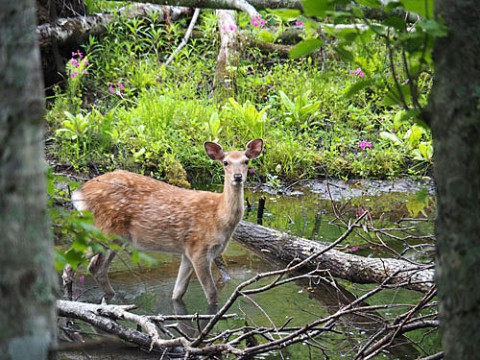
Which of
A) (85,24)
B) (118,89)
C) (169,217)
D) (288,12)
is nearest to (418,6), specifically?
(288,12)

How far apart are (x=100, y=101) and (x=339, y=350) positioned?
7649 millimetres

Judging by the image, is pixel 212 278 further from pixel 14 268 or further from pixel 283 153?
pixel 14 268

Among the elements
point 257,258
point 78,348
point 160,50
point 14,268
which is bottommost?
point 257,258

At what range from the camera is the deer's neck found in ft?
26.0

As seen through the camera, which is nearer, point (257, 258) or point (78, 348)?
point (78, 348)

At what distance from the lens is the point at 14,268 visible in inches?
84.0

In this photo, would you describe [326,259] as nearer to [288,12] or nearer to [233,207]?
[233,207]

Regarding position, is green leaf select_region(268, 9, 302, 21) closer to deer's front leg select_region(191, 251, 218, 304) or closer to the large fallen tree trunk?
the large fallen tree trunk

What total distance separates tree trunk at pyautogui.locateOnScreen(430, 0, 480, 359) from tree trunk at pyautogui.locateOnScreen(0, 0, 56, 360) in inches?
51.1

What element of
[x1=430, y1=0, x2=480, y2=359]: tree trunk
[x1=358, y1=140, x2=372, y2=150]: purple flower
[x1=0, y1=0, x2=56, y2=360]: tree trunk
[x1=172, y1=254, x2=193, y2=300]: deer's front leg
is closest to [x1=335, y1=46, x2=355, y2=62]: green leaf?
[x1=430, y1=0, x2=480, y2=359]: tree trunk

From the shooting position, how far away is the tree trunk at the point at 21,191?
211 centimetres

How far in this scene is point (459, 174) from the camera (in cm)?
271

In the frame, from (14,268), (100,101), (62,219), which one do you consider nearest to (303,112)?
(100,101)

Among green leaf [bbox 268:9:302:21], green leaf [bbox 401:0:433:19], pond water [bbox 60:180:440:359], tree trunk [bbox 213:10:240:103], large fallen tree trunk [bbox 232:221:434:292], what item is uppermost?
green leaf [bbox 401:0:433:19]
